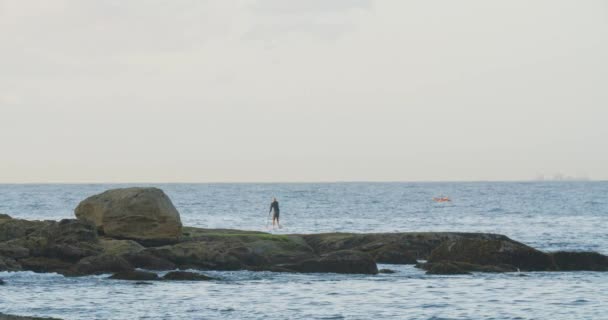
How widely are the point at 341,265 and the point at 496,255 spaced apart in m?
6.39

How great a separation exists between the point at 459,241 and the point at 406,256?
2.95 meters

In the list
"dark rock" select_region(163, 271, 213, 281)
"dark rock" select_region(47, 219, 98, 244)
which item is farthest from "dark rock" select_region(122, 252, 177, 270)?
"dark rock" select_region(163, 271, 213, 281)

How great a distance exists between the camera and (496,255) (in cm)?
3912

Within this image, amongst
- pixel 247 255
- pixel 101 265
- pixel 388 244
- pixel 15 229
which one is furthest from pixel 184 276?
pixel 15 229

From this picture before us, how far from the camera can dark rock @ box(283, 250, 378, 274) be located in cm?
3700

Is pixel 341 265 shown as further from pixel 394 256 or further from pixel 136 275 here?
pixel 136 275

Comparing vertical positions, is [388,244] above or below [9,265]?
above

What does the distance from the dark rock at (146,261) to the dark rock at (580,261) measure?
49.3 ft

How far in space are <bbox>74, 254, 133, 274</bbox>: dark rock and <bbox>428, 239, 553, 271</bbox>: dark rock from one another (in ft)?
41.1

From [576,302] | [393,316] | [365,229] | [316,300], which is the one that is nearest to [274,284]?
[316,300]

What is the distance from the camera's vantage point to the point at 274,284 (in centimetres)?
3384

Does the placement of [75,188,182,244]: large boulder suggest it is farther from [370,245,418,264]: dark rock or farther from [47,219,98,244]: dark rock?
[370,245,418,264]: dark rock

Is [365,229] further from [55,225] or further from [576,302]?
[576,302]

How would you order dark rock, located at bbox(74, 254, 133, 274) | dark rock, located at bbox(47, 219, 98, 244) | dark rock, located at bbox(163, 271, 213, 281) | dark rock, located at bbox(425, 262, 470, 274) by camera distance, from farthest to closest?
dark rock, located at bbox(47, 219, 98, 244)
dark rock, located at bbox(425, 262, 470, 274)
dark rock, located at bbox(74, 254, 133, 274)
dark rock, located at bbox(163, 271, 213, 281)
